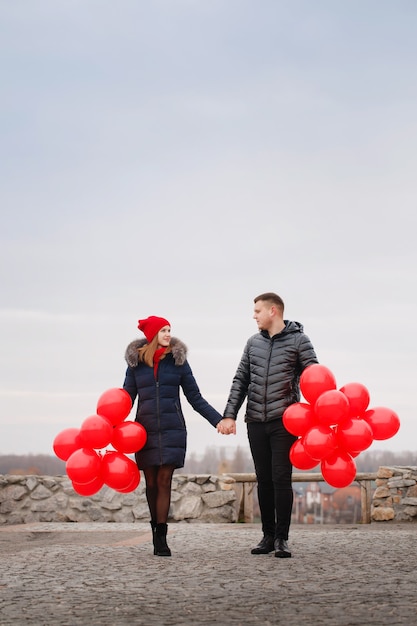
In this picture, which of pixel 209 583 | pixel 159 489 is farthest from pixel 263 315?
pixel 209 583

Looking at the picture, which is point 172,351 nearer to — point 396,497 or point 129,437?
point 129,437

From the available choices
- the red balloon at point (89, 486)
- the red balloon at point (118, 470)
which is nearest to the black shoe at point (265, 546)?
the red balloon at point (118, 470)

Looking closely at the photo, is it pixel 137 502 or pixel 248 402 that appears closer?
pixel 248 402

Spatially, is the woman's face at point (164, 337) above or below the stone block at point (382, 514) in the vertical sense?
above

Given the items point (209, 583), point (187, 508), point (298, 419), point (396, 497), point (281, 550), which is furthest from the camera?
point (396, 497)

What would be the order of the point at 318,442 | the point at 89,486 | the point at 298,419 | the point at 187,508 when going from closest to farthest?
1. the point at 318,442
2. the point at 298,419
3. the point at 89,486
4. the point at 187,508

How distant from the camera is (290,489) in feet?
20.6

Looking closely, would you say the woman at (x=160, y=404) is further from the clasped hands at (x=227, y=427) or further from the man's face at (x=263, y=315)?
the man's face at (x=263, y=315)

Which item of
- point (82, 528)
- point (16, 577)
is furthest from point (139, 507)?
point (16, 577)

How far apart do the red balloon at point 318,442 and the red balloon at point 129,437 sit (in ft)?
4.10

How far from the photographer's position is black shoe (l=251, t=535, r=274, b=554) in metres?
6.43

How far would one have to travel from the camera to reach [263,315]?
6.46 m

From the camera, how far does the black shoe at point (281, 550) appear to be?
6.21 metres

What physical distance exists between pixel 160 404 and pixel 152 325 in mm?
628
